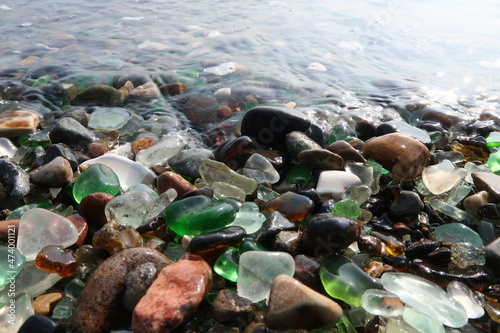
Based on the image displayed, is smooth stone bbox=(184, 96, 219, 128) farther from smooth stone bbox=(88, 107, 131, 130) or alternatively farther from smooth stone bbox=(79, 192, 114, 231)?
smooth stone bbox=(79, 192, 114, 231)

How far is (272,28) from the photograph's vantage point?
5.73 meters

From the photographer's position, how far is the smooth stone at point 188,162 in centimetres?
214

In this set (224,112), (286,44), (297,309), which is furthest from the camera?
(286,44)

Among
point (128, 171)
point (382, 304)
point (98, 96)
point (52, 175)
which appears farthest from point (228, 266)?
point (98, 96)

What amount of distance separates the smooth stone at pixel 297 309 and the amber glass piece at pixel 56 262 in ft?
2.33

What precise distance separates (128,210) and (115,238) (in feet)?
0.69

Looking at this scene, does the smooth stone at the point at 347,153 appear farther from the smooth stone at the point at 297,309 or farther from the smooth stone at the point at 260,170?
the smooth stone at the point at 297,309

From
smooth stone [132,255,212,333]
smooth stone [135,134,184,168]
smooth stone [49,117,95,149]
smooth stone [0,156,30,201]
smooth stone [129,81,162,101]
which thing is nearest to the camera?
smooth stone [132,255,212,333]

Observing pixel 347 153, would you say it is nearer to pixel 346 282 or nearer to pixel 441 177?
pixel 441 177

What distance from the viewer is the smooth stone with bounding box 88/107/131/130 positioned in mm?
2773

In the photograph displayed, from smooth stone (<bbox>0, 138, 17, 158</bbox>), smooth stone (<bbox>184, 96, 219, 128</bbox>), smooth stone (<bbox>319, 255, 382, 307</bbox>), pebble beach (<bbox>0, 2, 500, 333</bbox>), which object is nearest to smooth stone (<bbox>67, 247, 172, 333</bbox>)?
pebble beach (<bbox>0, 2, 500, 333</bbox>)

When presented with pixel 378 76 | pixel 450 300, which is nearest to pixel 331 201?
pixel 450 300

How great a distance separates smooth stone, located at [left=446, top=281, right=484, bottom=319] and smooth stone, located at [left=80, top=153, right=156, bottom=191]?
4.73 ft

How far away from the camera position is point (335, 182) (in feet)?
6.55
